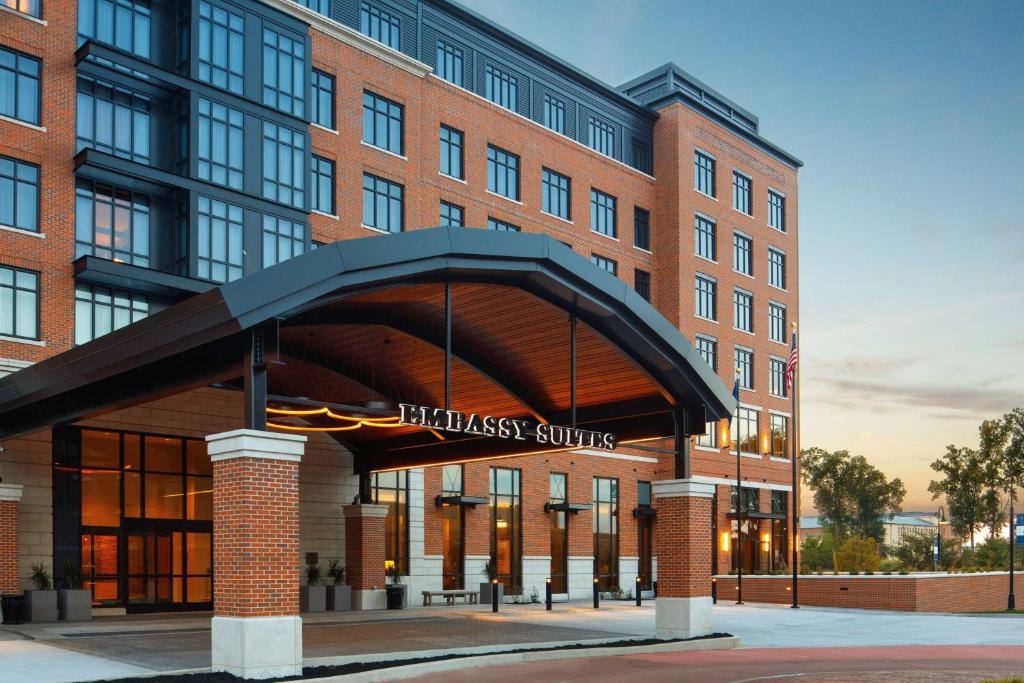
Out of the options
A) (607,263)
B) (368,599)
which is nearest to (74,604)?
(368,599)

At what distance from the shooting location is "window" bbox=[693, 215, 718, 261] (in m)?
55.6

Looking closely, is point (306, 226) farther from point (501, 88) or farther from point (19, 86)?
point (501, 88)

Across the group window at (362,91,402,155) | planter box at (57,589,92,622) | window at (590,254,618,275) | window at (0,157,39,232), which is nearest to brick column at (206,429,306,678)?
planter box at (57,589,92,622)

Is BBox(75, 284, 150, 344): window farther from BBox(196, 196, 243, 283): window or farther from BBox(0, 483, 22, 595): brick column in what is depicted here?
BBox(0, 483, 22, 595): brick column

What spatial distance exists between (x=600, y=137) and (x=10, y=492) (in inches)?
1282

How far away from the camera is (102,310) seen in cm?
3148

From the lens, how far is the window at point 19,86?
30.2 metres

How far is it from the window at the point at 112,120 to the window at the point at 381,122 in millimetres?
9533

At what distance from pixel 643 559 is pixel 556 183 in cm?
1815

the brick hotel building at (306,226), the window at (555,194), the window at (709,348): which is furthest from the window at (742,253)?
the window at (555,194)

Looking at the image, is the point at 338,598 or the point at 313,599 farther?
the point at 338,598

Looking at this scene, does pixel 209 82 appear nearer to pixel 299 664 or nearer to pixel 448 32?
pixel 448 32

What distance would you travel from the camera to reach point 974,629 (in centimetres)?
3072

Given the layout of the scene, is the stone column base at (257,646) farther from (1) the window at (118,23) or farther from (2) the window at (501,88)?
(2) the window at (501,88)
